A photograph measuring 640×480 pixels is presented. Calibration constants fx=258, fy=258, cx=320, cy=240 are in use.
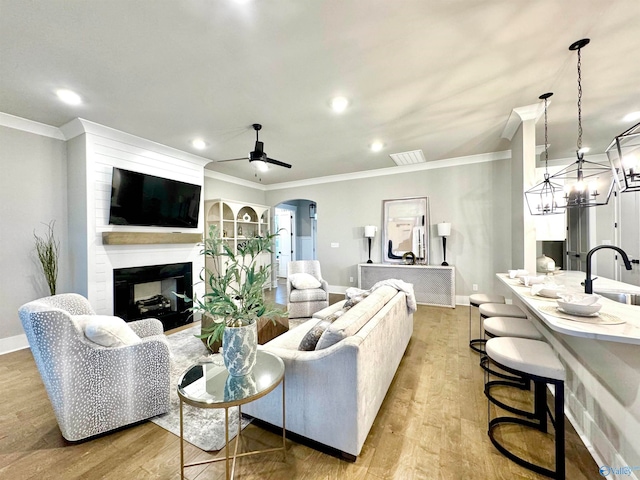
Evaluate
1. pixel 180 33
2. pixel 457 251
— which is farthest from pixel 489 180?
pixel 180 33

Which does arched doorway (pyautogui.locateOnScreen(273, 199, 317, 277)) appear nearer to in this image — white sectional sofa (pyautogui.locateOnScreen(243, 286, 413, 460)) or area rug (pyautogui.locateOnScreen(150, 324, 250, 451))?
area rug (pyautogui.locateOnScreen(150, 324, 250, 451))

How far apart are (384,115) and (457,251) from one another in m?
3.15

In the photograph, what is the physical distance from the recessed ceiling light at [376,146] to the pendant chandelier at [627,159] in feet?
9.44

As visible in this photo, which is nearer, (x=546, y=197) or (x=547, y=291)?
(x=547, y=291)

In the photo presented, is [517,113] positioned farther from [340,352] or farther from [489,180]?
[340,352]

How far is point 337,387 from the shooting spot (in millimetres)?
1478

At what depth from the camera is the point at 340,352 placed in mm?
1458

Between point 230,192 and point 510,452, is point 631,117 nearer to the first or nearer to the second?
point 510,452

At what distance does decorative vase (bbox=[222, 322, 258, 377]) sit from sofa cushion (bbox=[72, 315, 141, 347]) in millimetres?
938

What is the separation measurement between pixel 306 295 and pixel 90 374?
2800 millimetres

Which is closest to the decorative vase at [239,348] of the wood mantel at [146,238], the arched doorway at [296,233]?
the wood mantel at [146,238]

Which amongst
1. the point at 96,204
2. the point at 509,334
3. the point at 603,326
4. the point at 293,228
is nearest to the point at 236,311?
the point at 603,326

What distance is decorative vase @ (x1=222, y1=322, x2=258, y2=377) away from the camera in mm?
1384

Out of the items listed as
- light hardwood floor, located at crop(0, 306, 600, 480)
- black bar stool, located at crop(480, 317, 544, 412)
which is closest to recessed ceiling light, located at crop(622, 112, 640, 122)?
black bar stool, located at crop(480, 317, 544, 412)
